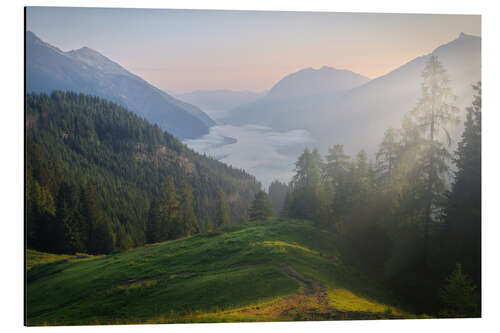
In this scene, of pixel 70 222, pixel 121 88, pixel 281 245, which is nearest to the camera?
pixel 281 245

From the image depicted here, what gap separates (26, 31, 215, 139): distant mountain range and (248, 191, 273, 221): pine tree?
5.08 meters

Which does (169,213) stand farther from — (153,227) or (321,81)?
(321,81)

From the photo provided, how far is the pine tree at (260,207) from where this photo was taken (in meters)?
15.0

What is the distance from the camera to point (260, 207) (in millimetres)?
15125

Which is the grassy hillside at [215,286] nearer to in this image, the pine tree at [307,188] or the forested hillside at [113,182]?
the forested hillside at [113,182]

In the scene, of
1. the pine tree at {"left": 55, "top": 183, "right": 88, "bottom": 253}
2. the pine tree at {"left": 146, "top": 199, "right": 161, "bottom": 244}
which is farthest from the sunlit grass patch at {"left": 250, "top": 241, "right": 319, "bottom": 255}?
the pine tree at {"left": 55, "top": 183, "right": 88, "bottom": 253}

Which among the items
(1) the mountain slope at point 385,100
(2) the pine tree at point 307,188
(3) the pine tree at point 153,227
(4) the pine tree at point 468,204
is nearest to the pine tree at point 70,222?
(3) the pine tree at point 153,227

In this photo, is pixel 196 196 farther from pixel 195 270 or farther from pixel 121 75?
pixel 121 75

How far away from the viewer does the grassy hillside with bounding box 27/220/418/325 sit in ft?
36.7

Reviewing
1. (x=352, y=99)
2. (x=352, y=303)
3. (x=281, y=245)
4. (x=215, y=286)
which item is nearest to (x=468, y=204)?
(x=352, y=303)

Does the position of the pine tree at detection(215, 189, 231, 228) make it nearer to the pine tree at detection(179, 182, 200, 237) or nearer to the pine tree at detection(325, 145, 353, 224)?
the pine tree at detection(179, 182, 200, 237)

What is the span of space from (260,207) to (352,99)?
8423 millimetres

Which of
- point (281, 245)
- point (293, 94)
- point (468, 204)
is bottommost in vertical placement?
point (281, 245)

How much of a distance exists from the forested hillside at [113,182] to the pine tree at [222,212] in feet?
0.18
